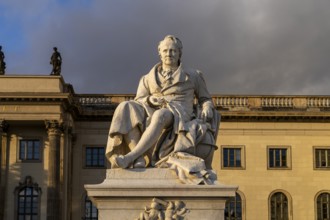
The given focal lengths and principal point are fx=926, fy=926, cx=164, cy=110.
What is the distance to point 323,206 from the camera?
58.3 m

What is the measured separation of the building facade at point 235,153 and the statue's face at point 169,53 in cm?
4258

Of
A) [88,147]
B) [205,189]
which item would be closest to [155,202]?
[205,189]

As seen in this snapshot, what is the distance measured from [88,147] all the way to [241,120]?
995 centimetres

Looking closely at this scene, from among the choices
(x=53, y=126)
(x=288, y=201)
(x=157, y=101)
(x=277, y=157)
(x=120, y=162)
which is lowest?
(x=120, y=162)

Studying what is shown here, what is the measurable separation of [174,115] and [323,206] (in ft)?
156

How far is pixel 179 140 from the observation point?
12.0m

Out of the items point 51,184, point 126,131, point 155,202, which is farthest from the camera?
point 51,184

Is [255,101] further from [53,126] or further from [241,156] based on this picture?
[53,126]

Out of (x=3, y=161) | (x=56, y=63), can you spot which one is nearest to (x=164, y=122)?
(x=3, y=161)

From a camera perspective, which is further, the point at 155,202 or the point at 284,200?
the point at 284,200

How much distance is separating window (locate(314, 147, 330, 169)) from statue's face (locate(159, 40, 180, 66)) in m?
47.2

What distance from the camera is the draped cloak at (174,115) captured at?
1202 centimetres

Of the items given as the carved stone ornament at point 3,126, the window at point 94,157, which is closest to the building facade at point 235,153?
the window at point 94,157

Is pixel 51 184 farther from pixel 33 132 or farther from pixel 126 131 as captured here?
pixel 126 131
